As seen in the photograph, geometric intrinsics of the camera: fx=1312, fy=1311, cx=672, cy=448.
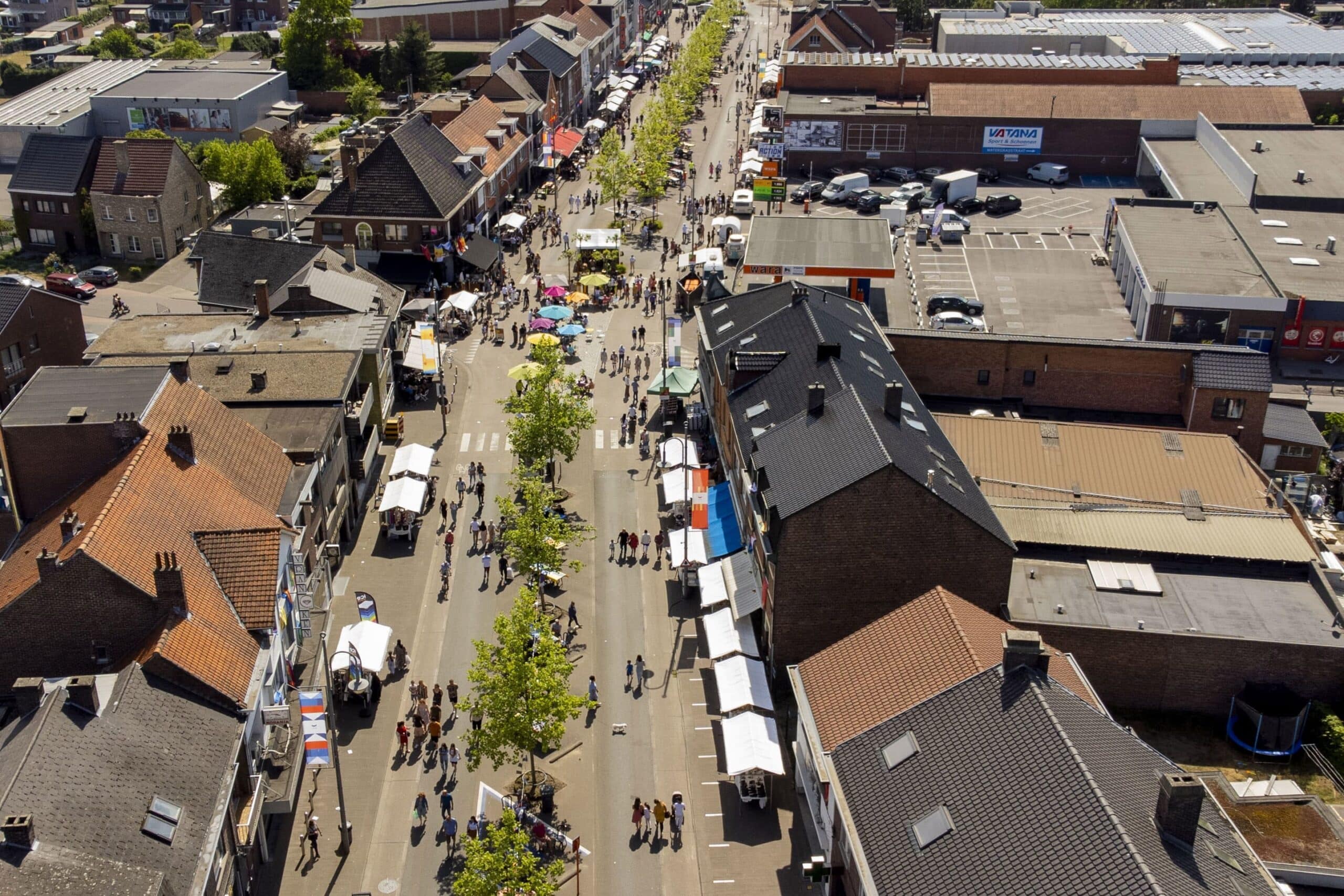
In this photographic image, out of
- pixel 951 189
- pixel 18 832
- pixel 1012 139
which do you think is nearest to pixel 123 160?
pixel 951 189

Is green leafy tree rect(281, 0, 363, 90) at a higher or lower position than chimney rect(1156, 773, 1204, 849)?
higher

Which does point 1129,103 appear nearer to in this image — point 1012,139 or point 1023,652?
point 1012,139

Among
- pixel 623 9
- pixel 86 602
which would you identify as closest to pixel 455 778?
pixel 86 602

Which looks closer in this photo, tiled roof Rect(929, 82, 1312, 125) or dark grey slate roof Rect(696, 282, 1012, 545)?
dark grey slate roof Rect(696, 282, 1012, 545)

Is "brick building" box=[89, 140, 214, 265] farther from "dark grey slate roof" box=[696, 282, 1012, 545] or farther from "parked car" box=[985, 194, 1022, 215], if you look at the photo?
"parked car" box=[985, 194, 1022, 215]

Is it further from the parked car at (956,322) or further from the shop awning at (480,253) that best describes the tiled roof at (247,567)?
the parked car at (956,322)

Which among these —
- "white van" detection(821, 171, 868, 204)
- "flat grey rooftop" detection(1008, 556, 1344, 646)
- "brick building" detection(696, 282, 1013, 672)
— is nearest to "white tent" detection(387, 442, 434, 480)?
"brick building" detection(696, 282, 1013, 672)
